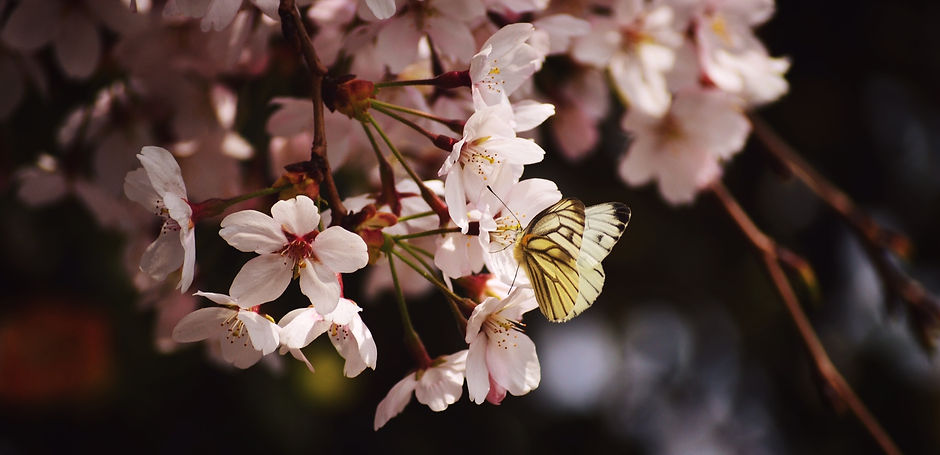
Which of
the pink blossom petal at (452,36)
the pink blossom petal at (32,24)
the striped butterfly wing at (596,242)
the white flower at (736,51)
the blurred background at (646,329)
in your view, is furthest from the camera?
the blurred background at (646,329)

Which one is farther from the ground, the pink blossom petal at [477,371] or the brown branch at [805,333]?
the pink blossom petal at [477,371]

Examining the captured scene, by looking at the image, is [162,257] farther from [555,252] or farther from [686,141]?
[686,141]

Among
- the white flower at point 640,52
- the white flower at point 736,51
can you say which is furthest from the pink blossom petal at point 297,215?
the white flower at point 736,51

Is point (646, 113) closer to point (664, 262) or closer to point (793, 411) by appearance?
point (664, 262)

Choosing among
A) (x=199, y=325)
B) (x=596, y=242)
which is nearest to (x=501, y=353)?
(x=596, y=242)

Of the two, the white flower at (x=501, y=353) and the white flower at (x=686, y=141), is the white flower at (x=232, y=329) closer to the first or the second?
the white flower at (x=501, y=353)

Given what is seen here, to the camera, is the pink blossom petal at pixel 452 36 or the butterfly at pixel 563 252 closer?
the butterfly at pixel 563 252

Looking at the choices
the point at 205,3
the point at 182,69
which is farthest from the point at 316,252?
the point at 182,69
